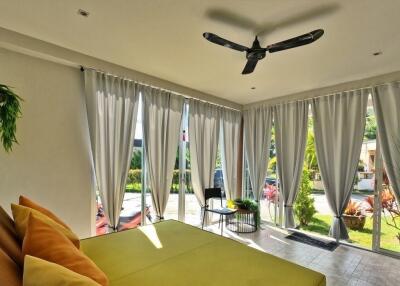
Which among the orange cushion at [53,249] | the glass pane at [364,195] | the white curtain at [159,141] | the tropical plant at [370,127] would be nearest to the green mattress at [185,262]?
the orange cushion at [53,249]

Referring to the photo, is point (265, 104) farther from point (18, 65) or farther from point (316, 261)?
point (18, 65)

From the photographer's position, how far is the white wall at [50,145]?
2477mm

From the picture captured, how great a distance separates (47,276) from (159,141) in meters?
2.82

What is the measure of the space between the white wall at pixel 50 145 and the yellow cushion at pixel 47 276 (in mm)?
2007

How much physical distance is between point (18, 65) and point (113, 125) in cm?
120

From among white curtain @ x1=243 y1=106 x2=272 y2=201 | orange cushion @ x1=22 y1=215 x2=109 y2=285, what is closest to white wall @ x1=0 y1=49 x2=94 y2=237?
orange cushion @ x1=22 y1=215 x2=109 y2=285

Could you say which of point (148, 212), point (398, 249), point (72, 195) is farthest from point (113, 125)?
point (398, 249)

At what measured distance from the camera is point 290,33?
2.31 metres

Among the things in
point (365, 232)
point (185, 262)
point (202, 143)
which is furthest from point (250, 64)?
point (365, 232)

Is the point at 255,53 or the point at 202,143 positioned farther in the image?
the point at 202,143

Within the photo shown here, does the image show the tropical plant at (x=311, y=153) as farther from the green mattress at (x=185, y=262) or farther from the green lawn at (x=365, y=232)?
the green mattress at (x=185, y=262)

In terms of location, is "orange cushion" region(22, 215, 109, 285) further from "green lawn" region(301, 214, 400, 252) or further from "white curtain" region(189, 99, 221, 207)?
"green lawn" region(301, 214, 400, 252)

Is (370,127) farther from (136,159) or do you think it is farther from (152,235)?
(136,159)

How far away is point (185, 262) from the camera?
1722 mm
